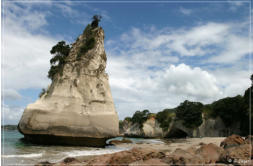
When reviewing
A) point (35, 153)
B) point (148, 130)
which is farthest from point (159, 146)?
point (148, 130)

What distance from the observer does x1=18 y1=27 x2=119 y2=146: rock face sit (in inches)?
678

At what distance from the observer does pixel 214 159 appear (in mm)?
7086

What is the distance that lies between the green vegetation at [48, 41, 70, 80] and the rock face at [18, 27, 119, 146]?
0.58m

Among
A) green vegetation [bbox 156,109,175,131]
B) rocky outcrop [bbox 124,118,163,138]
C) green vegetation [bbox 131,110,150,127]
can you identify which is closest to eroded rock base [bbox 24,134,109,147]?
green vegetation [bbox 156,109,175,131]

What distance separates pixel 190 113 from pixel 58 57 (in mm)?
31558

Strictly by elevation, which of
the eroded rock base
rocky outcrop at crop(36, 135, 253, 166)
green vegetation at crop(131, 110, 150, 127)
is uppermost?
rocky outcrop at crop(36, 135, 253, 166)

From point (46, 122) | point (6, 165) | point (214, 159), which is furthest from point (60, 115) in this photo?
point (214, 159)

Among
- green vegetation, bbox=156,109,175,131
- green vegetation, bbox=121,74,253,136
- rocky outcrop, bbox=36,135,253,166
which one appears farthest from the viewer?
green vegetation, bbox=156,109,175,131

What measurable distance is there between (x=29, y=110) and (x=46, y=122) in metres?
1.92

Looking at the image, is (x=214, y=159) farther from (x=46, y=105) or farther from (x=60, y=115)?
(x=46, y=105)

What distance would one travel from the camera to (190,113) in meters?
44.0

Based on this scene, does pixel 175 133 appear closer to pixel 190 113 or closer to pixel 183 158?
pixel 190 113

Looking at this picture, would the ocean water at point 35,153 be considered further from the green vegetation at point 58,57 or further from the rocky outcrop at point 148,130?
the rocky outcrop at point 148,130

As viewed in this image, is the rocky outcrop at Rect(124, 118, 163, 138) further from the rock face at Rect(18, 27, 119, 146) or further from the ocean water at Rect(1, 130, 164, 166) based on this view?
the ocean water at Rect(1, 130, 164, 166)
